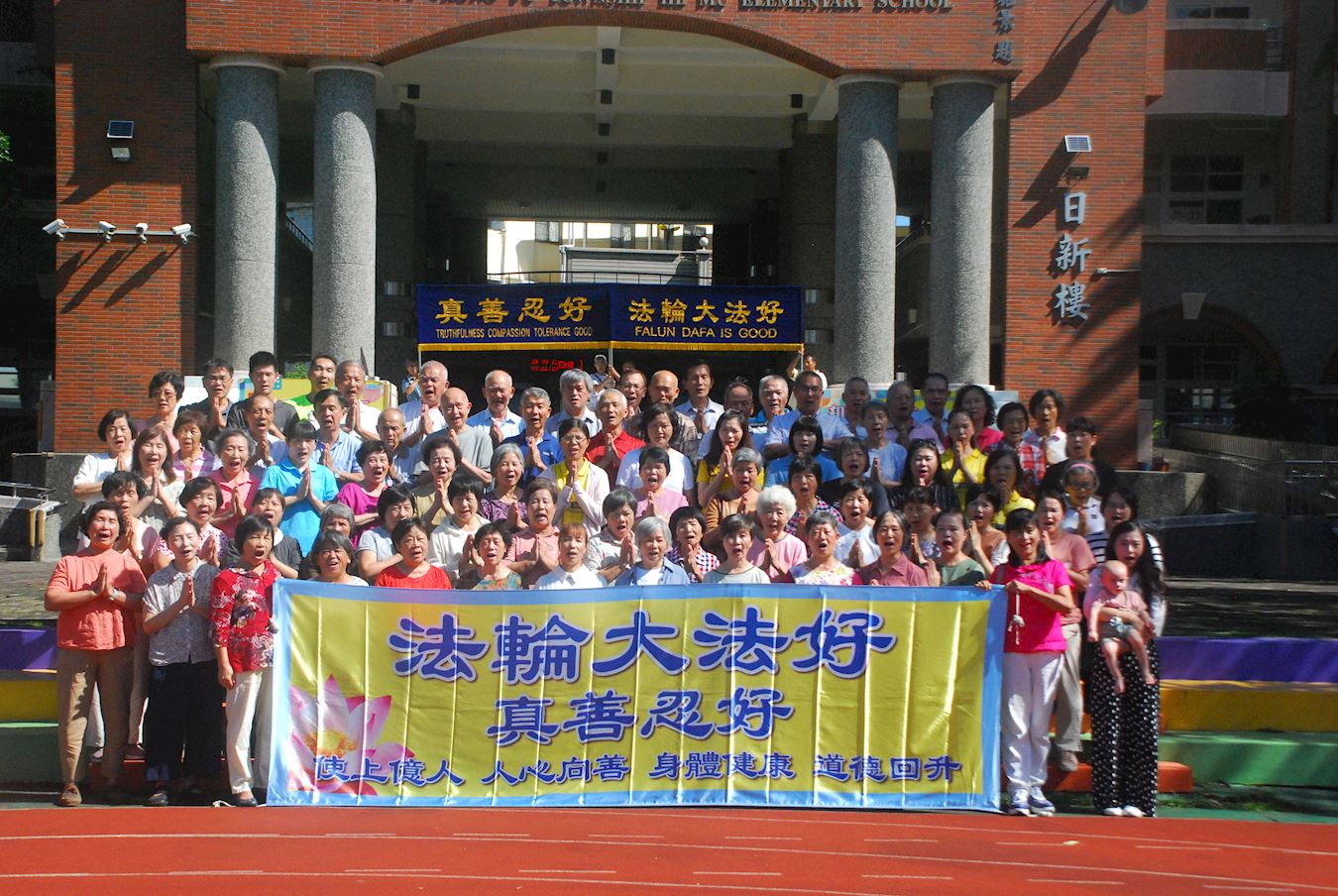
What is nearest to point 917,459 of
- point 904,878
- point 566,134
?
point 904,878

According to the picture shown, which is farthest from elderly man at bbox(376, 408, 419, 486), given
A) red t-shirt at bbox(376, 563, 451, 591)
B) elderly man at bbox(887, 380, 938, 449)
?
elderly man at bbox(887, 380, 938, 449)

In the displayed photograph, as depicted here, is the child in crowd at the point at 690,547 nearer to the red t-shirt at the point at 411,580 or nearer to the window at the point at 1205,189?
the red t-shirt at the point at 411,580

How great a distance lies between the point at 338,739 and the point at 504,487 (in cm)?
214

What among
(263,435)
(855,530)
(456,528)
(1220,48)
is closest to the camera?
(456,528)

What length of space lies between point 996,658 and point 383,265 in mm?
18163

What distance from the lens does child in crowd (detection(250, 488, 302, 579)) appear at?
26.1ft

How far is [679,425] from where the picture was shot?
10461 millimetres

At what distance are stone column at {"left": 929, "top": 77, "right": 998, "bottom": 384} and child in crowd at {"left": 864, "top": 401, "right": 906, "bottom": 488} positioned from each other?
8.25 metres

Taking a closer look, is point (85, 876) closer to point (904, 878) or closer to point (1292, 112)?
point (904, 878)

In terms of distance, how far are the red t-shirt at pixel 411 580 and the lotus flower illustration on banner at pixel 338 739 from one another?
65cm

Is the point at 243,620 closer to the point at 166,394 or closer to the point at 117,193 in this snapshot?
the point at 166,394

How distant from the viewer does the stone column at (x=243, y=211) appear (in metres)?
18.0

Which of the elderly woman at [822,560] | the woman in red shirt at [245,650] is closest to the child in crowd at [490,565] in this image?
the woman in red shirt at [245,650]

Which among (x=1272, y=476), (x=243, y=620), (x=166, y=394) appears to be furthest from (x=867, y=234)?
(x=243, y=620)
